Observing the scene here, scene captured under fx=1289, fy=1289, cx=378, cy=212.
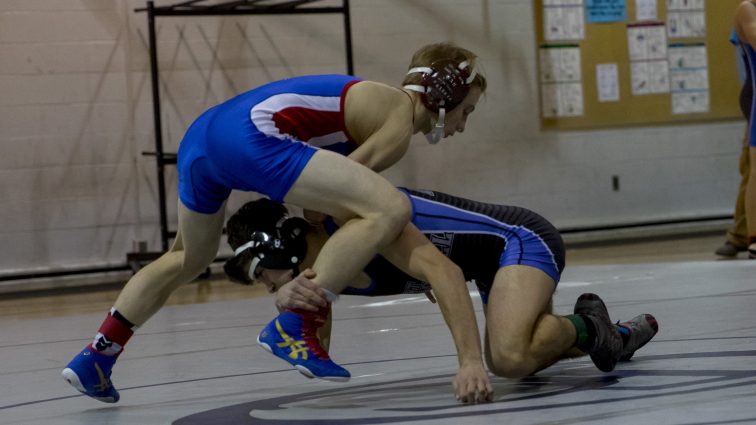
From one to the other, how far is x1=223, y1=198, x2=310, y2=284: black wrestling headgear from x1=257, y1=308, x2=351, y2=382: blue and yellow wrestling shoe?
196mm

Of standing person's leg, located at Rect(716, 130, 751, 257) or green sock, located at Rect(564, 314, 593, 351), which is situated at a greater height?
green sock, located at Rect(564, 314, 593, 351)

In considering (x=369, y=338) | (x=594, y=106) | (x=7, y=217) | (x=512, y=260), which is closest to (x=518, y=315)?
(x=512, y=260)

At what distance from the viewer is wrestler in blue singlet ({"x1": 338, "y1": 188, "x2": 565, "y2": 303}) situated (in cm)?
308

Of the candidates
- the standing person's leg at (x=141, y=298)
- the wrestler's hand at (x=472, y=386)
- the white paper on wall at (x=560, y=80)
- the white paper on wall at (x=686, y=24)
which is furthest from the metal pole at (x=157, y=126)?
the wrestler's hand at (x=472, y=386)

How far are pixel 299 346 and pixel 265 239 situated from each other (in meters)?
0.32

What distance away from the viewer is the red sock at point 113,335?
3125 millimetres

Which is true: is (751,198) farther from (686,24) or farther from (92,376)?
(686,24)

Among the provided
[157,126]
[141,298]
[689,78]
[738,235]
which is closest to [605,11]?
[689,78]

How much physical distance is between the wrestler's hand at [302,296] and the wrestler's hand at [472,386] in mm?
349

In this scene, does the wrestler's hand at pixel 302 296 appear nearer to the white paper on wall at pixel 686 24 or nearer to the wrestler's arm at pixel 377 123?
the wrestler's arm at pixel 377 123

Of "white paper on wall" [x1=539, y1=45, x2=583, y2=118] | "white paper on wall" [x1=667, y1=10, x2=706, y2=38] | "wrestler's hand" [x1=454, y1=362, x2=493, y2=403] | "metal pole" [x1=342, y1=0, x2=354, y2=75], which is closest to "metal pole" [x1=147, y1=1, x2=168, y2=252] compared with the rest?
"metal pole" [x1=342, y1=0, x2=354, y2=75]

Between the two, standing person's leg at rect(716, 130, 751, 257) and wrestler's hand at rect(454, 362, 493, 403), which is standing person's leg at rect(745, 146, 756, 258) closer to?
standing person's leg at rect(716, 130, 751, 257)

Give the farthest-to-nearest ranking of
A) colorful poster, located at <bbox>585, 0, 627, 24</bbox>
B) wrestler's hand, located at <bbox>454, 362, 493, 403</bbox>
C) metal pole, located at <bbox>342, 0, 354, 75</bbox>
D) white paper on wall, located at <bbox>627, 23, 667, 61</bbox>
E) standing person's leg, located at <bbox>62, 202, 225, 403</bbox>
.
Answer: white paper on wall, located at <bbox>627, 23, 667, 61</bbox>, colorful poster, located at <bbox>585, 0, 627, 24</bbox>, metal pole, located at <bbox>342, 0, 354, 75</bbox>, standing person's leg, located at <bbox>62, 202, 225, 403</bbox>, wrestler's hand, located at <bbox>454, 362, 493, 403</bbox>

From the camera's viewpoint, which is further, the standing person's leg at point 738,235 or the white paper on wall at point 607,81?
the white paper on wall at point 607,81
